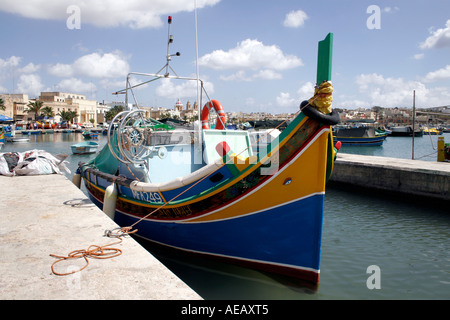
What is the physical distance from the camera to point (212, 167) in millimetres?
5602

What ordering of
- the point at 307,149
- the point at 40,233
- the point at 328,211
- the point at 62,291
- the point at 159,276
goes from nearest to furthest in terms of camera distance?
1. the point at 62,291
2. the point at 159,276
3. the point at 307,149
4. the point at 40,233
5. the point at 328,211

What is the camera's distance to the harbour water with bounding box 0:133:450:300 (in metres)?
5.74

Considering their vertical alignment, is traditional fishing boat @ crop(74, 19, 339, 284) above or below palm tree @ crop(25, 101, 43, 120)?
below

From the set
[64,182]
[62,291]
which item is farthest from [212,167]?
[64,182]

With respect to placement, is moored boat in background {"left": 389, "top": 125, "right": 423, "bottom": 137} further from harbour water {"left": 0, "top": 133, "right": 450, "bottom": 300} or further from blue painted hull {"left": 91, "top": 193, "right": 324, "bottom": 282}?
blue painted hull {"left": 91, "top": 193, "right": 324, "bottom": 282}

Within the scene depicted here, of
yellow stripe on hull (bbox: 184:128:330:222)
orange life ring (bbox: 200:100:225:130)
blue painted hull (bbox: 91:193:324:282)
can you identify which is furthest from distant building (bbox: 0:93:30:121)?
yellow stripe on hull (bbox: 184:128:330:222)

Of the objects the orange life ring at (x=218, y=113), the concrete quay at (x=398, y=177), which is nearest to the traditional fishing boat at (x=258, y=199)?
the orange life ring at (x=218, y=113)

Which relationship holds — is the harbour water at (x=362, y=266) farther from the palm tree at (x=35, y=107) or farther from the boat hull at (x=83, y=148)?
the palm tree at (x=35, y=107)

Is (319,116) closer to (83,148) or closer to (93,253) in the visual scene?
(93,253)

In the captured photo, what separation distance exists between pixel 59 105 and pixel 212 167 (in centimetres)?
10016

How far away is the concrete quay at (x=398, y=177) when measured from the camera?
1234 centimetres

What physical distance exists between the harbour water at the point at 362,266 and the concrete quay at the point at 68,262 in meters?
1.81

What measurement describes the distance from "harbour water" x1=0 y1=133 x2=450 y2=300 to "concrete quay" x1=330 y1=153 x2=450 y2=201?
68.5 inches
